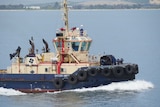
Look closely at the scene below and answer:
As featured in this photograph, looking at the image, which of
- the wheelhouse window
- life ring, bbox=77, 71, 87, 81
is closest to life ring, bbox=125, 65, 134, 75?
life ring, bbox=77, 71, 87, 81

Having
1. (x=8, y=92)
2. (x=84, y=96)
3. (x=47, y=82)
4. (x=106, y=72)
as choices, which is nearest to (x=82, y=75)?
(x=106, y=72)

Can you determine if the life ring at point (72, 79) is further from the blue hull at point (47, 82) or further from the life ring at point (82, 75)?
the life ring at point (82, 75)

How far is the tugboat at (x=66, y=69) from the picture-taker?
57.1 metres

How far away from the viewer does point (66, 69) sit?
57.6 metres

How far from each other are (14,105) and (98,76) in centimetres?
560

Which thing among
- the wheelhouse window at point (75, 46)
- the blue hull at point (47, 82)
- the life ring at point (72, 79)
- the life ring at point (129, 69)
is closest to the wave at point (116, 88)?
the blue hull at point (47, 82)

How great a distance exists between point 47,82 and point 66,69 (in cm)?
132

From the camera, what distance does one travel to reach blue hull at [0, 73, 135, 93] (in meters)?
57.2

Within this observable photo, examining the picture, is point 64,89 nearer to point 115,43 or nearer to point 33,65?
point 33,65

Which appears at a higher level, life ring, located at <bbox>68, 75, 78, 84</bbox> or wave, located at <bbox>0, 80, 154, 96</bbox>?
life ring, located at <bbox>68, 75, 78, 84</bbox>

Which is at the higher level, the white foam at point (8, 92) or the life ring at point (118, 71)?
the life ring at point (118, 71)

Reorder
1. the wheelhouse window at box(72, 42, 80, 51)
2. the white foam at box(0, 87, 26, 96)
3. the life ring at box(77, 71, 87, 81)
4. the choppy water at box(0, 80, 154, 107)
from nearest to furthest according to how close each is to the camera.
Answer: the choppy water at box(0, 80, 154, 107) → the life ring at box(77, 71, 87, 81) → the white foam at box(0, 87, 26, 96) → the wheelhouse window at box(72, 42, 80, 51)

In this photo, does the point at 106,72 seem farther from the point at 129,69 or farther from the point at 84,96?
the point at 84,96

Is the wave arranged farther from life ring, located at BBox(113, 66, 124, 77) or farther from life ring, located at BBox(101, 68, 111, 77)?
life ring, located at BBox(101, 68, 111, 77)
